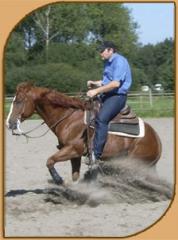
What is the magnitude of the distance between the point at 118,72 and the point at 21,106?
1025 millimetres

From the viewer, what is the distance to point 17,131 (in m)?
6.20

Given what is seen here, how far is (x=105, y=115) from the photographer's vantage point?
5953 mm

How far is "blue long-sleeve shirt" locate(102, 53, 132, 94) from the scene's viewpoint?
19.0 ft

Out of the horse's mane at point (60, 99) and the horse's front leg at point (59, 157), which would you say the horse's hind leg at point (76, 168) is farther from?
the horse's mane at point (60, 99)

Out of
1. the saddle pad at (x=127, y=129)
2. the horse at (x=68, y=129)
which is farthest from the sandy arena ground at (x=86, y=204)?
the saddle pad at (x=127, y=129)

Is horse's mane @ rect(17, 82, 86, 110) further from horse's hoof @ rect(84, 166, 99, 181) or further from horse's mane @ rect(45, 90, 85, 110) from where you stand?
horse's hoof @ rect(84, 166, 99, 181)

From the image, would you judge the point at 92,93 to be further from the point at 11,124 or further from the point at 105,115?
the point at 11,124

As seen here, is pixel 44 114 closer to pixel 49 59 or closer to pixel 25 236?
pixel 49 59

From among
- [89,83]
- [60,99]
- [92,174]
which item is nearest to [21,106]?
[60,99]

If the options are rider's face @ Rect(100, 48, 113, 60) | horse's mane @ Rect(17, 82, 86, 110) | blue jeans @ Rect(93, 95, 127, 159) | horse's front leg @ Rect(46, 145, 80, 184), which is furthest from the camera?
horse's mane @ Rect(17, 82, 86, 110)

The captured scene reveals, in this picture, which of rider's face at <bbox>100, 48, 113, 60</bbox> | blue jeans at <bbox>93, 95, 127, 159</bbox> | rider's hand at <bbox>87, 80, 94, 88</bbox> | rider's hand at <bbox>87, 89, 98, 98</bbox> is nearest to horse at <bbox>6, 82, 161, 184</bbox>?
blue jeans at <bbox>93, 95, 127, 159</bbox>

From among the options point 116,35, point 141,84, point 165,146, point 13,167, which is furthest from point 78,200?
point 165,146

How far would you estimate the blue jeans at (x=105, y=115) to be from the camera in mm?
5938

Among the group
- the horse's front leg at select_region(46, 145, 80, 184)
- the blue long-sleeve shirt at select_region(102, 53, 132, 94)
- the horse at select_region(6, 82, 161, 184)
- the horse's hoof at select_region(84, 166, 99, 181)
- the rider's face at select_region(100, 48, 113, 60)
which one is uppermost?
the rider's face at select_region(100, 48, 113, 60)
